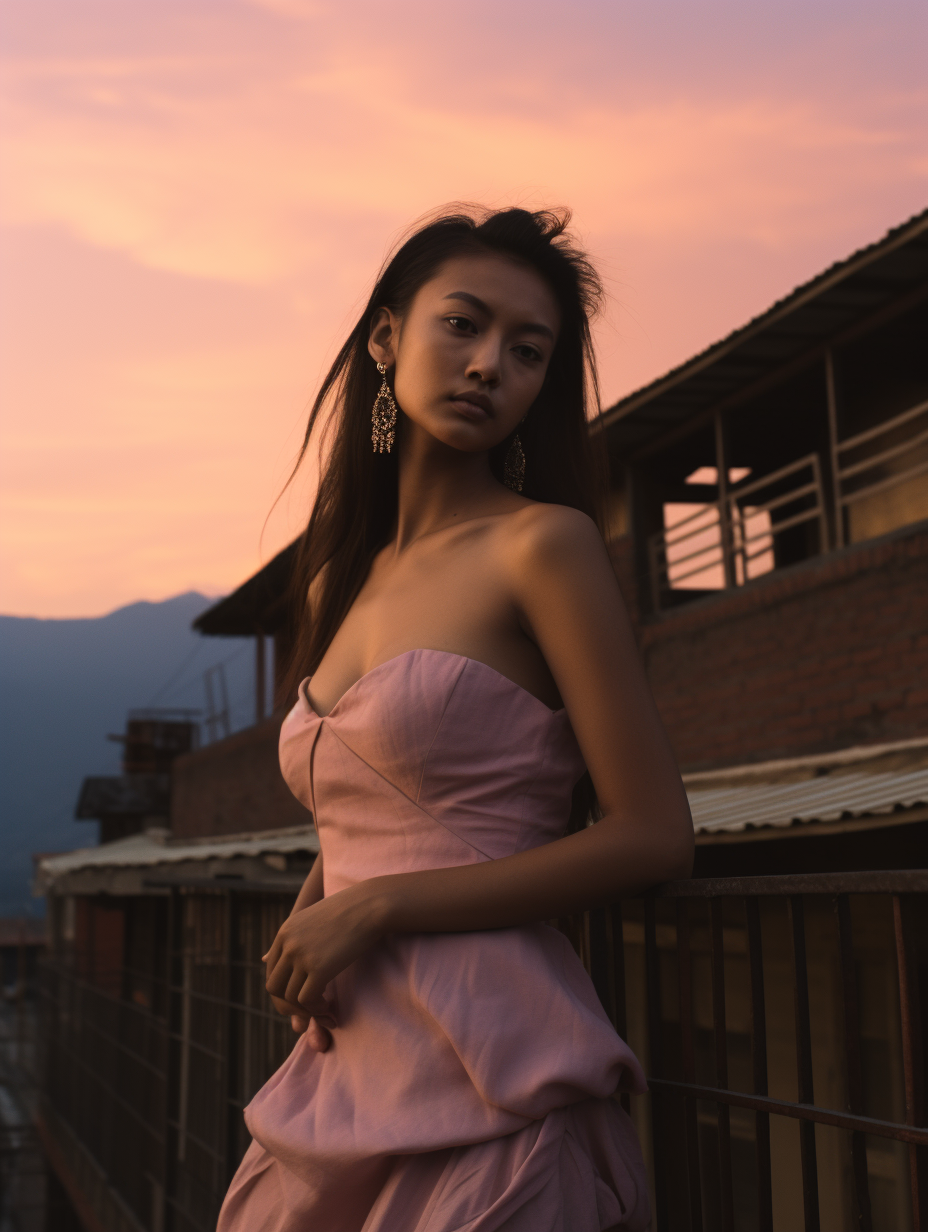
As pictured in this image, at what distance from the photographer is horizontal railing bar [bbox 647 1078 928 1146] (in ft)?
4.15

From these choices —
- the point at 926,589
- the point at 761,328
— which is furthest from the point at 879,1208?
the point at 761,328

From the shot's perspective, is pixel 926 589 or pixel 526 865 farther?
pixel 926 589

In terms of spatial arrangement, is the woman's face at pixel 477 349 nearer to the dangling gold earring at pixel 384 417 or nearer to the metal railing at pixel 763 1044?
the dangling gold earring at pixel 384 417

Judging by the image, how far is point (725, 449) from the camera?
982cm

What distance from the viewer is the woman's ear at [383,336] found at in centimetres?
183

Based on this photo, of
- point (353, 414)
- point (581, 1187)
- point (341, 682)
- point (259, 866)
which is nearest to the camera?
point (581, 1187)

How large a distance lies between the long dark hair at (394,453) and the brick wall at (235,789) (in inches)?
545

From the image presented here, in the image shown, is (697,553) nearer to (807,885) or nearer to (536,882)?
(807,885)

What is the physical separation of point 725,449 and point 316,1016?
29.0 ft

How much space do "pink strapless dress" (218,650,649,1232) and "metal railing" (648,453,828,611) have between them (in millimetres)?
7945

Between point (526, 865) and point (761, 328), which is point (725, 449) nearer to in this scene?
point (761, 328)

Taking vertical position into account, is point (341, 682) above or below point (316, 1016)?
above

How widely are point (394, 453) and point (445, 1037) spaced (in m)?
0.92

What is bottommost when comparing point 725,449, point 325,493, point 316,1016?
point 316,1016
